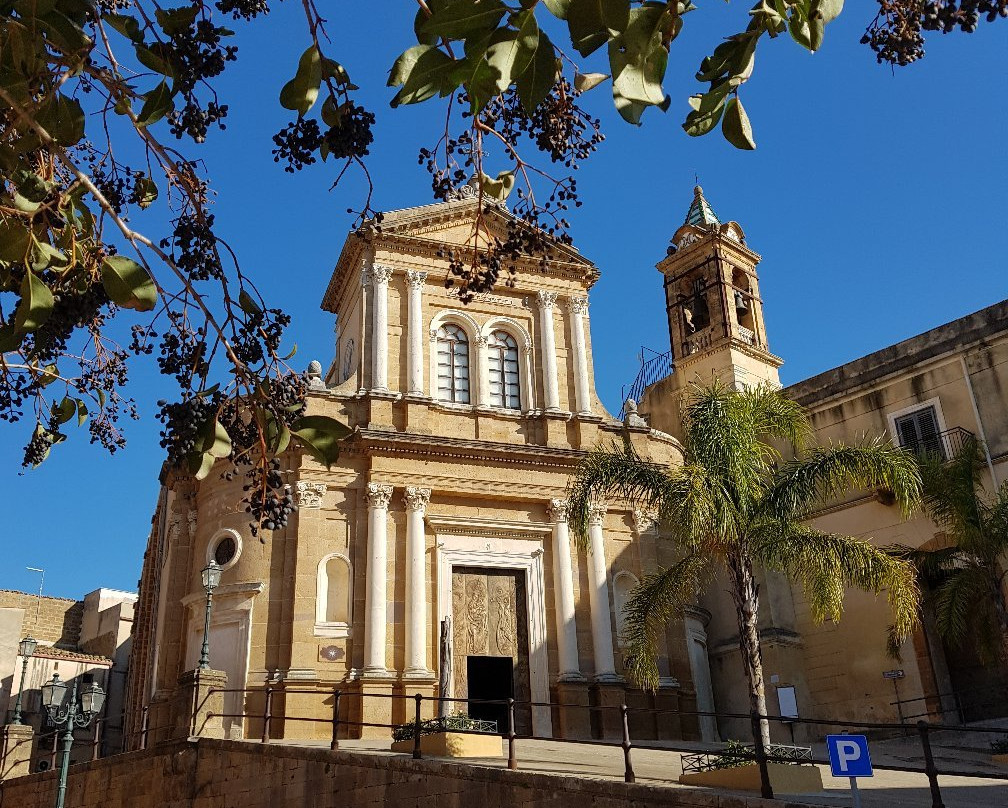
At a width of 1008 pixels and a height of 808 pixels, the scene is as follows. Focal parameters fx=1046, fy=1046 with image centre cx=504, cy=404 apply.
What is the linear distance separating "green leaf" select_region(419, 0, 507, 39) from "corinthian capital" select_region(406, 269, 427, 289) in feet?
62.9

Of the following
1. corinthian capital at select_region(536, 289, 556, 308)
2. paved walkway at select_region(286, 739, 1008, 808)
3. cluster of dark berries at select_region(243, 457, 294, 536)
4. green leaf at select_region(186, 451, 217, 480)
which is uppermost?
corinthian capital at select_region(536, 289, 556, 308)

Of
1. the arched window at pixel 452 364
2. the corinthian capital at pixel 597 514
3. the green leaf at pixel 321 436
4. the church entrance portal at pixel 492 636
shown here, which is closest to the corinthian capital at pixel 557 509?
the corinthian capital at pixel 597 514

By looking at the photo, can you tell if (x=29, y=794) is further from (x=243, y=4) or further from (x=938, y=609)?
(x=243, y=4)

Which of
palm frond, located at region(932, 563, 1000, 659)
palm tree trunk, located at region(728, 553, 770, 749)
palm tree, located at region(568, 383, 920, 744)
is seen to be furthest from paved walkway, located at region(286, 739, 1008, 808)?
palm frond, located at region(932, 563, 1000, 659)

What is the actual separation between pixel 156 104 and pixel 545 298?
18.8 metres

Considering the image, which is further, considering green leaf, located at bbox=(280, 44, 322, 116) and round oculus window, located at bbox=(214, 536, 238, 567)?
round oculus window, located at bbox=(214, 536, 238, 567)

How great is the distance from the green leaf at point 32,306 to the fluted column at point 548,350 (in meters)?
17.8

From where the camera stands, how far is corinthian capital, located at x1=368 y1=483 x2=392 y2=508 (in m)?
20.2

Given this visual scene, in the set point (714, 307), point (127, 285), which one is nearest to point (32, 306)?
point (127, 285)

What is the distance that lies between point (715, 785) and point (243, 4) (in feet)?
28.3

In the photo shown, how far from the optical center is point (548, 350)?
2289 centimetres

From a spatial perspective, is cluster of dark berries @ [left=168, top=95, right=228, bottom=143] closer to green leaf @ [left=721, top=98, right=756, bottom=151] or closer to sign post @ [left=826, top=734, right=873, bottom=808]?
green leaf @ [left=721, top=98, right=756, bottom=151]

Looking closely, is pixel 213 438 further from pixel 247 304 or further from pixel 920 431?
pixel 920 431

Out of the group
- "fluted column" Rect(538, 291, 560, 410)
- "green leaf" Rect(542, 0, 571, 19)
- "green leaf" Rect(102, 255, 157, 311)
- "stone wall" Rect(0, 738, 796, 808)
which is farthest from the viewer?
"fluted column" Rect(538, 291, 560, 410)
